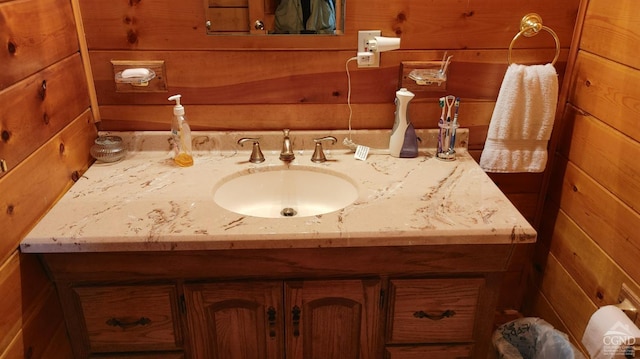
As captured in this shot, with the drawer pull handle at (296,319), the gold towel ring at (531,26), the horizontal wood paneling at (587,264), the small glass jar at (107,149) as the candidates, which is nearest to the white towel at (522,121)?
the gold towel ring at (531,26)

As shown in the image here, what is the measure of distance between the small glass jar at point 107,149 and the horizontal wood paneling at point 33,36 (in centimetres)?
27

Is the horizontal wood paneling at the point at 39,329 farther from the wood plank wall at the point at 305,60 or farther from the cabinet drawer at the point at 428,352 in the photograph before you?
the cabinet drawer at the point at 428,352

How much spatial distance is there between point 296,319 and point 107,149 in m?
0.76

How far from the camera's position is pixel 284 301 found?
1.21 meters

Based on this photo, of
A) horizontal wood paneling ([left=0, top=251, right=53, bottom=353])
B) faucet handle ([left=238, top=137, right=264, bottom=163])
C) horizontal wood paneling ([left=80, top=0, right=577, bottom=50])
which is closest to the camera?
horizontal wood paneling ([left=0, top=251, right=53, bottom=353])

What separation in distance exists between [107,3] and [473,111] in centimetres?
116

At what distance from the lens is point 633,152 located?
1.20 metres

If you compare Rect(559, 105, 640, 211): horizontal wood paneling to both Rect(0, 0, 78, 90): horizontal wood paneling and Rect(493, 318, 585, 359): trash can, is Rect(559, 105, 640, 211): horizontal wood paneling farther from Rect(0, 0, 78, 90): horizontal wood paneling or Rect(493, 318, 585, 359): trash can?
Rect(0, 0, 78, 90): horizontal wood paneling

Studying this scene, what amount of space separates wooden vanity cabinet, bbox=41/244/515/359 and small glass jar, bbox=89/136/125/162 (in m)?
0.40

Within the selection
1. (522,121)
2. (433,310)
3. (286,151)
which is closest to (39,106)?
(286,151)

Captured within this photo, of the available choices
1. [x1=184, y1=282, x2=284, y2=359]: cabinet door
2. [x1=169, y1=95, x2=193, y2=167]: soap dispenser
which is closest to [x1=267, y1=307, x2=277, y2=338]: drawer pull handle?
[x1=184, y1=282, x2=284, y2=359]: cabinet door

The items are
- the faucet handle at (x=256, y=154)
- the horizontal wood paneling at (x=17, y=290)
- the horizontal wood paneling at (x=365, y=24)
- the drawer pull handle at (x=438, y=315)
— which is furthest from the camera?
the faucet handle at (x=256, y=154)

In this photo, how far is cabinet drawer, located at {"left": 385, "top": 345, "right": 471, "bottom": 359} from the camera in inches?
50.9

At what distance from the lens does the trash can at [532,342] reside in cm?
142
